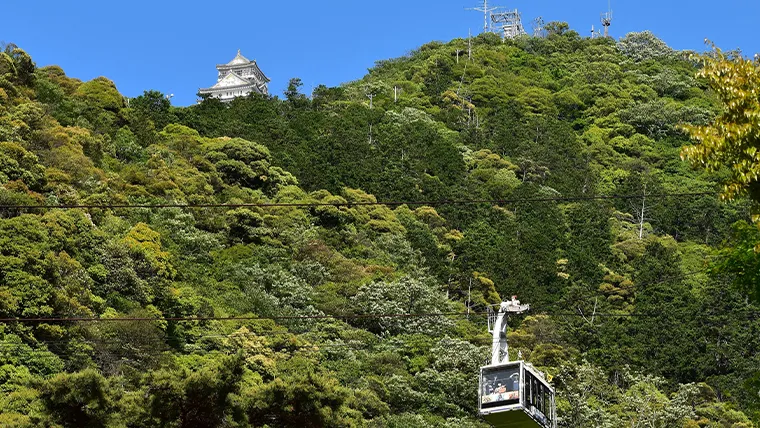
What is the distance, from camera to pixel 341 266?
150ft

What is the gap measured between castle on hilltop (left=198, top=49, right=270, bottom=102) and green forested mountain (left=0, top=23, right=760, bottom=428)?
21410mm

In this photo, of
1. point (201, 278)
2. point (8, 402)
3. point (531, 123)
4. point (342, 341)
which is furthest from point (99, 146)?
point (531, 123)

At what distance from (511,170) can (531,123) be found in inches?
455

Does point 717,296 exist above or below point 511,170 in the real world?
below

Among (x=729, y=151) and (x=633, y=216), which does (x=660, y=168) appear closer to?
(x=633, y=216)

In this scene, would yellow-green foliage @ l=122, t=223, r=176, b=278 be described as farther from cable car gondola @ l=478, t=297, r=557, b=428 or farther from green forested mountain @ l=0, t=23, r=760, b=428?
cable car gondola @ l=478, t=297, r=557, b=428

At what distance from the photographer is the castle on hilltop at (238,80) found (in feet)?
328

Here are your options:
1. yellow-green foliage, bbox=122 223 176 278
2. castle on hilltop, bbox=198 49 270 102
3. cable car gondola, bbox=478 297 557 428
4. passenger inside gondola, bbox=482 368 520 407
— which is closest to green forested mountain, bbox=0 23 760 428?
yellow-green foliage, bbox=122 223 176 278

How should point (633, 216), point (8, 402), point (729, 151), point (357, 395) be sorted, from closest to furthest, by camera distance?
point (729, 151) < point (8, 402) < point (357, 395) < point (633, 216)

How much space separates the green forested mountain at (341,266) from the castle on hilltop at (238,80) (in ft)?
70.2

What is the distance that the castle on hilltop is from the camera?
99.9m

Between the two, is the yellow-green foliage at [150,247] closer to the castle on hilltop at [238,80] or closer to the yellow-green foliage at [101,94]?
the yellow-green foliage at [101,94]

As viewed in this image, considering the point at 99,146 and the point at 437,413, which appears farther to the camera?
the point at 99,146

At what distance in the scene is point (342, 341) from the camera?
129ft
